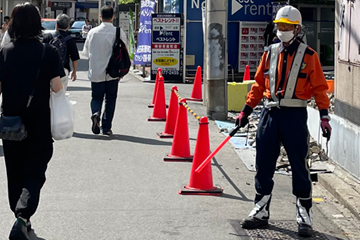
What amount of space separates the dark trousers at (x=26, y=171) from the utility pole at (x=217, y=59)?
7.24 metres

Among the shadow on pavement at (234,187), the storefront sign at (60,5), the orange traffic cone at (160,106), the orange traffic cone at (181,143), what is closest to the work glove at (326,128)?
the shadow on pavement at (234,187)

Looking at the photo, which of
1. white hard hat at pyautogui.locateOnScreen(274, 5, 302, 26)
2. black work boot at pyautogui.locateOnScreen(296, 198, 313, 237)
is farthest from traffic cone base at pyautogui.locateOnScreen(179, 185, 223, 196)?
white hard hat at pyautogui.locateOnScreen(274, 5, 302, 26)

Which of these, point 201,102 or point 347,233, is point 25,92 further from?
point 201,102

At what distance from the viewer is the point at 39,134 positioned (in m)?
5.39

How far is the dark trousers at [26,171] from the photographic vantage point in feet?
17.5

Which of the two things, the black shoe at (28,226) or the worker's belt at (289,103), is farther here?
the worker's belt at (289,103)

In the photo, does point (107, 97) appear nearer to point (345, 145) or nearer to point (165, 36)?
point (345, 145)

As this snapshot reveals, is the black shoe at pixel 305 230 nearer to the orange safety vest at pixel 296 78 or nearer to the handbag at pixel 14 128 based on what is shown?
the orange safety vest at pixel 296 78

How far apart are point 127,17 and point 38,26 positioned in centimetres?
2324

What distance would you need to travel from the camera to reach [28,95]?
208 inches

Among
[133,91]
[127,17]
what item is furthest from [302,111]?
[127,17]

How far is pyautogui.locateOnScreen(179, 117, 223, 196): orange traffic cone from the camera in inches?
283

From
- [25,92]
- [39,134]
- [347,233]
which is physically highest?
[25,92]

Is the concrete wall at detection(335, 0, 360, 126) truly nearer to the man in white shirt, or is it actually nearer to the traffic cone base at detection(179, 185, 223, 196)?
the traffic cone base at detection(179, 185, 223, 196)
